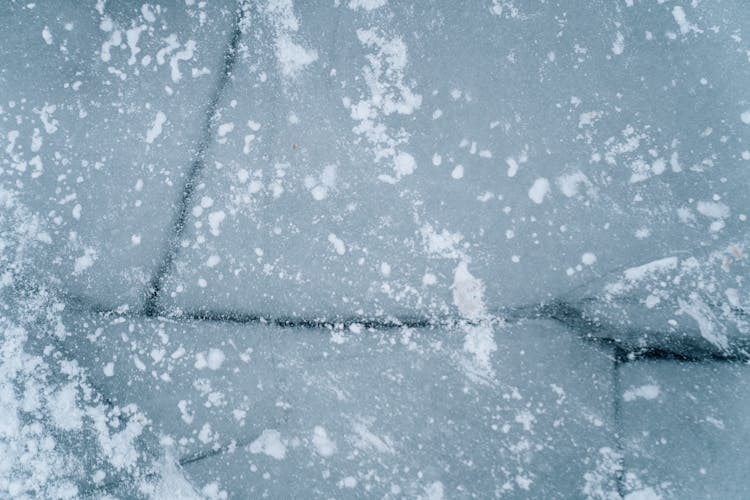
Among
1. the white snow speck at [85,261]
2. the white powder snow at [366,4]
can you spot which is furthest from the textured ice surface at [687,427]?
the white snow speck at [85,261]

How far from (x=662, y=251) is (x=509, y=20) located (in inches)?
23.1

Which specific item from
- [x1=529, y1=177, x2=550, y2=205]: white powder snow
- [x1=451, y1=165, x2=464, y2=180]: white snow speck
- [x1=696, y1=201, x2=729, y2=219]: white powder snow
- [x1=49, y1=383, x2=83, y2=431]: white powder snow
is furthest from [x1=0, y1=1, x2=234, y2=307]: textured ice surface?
[x1=696, y1=201, x2=729, y2=219]: white powder snow

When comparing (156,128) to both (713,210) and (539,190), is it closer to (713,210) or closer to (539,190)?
(539,190)

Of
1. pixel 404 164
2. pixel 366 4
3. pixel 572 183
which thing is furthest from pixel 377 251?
pixel 366 4

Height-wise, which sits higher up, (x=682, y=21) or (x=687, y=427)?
(x=682, y=21)

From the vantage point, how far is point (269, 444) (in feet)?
3.34

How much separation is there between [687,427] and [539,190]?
1.80 feet

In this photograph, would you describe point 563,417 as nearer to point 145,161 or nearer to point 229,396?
point 229,396

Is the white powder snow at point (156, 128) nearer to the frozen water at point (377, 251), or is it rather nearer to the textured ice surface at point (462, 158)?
the frozen water at point (377, 251)

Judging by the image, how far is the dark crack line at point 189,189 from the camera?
107 cm

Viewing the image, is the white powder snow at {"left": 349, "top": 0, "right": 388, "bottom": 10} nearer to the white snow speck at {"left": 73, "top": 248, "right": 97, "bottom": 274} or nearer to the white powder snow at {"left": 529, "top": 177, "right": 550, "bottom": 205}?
the white powder snow at {"left": 529, "top": 177, "right": 550, "bottom": 205}

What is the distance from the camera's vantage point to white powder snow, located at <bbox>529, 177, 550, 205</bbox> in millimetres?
1030

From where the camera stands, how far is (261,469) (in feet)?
3.33

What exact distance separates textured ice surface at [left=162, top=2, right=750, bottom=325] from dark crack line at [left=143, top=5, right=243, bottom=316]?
0.02 meters
